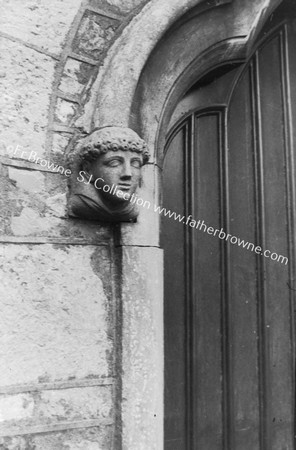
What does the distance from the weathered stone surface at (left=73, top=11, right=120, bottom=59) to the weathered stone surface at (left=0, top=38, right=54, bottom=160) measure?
0.46 ft

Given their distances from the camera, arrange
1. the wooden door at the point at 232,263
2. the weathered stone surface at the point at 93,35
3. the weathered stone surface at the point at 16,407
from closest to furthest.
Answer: the weathered stone surface at the point at 16,407 → the weathered stone surface at the point at 93,35 → the wooden door at the point at 232,263

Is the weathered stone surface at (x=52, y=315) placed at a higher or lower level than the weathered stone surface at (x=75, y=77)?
lower

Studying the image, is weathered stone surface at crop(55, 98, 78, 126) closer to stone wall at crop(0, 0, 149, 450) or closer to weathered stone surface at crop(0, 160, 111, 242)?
stone wall at crop(0, 0, 149, 450)

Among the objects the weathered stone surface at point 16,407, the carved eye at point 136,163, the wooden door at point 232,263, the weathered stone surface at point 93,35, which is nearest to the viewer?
the weathered stone surface at point 16,407

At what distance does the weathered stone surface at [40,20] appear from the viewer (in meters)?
1.54

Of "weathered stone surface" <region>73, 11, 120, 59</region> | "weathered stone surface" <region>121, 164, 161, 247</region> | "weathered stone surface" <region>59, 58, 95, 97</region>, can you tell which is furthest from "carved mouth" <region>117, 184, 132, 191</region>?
"weathered stone surface" <region>73, 11, 120, 59</region>

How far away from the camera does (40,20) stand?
158cm

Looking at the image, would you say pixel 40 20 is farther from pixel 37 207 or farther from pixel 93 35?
pixel 37 207

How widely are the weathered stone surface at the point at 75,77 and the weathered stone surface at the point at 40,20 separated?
0.22 ft

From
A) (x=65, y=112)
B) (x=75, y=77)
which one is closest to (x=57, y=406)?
(x=65, y=112)

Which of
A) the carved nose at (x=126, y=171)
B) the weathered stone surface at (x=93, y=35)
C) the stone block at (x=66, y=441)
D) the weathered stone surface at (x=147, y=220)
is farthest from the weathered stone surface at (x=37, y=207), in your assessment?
the stone block at (x=66, y=441)

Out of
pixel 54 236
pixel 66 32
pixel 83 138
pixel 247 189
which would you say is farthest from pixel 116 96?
pixel 247 189

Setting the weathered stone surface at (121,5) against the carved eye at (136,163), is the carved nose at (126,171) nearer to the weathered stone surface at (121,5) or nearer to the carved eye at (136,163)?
the carved eye at (136,163)

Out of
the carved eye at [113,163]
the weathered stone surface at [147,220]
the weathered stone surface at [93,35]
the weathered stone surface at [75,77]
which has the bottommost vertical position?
the weathered stone surface at [147,220]
